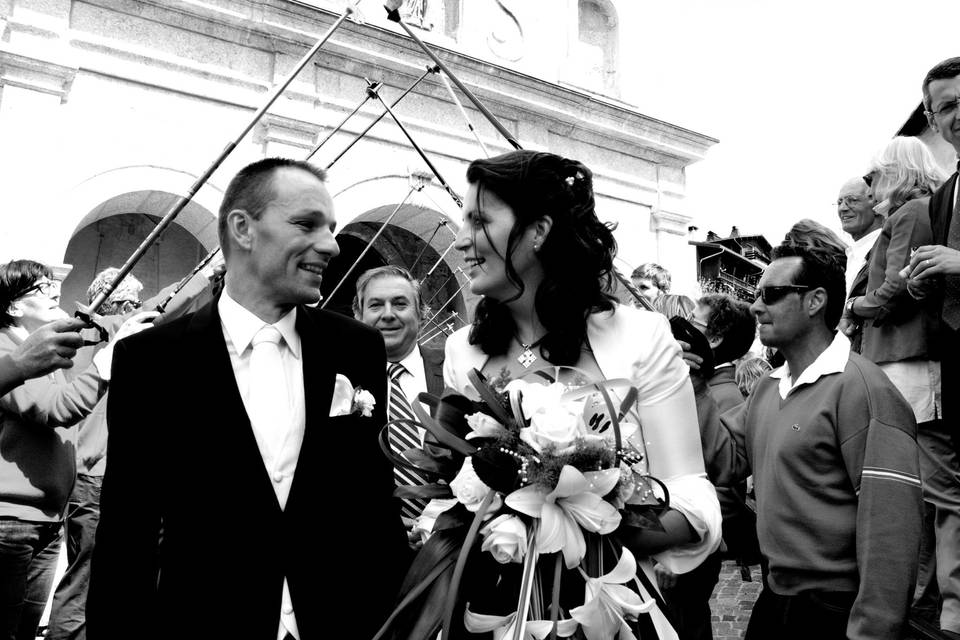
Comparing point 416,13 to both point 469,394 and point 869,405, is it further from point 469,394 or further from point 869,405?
point 469,394

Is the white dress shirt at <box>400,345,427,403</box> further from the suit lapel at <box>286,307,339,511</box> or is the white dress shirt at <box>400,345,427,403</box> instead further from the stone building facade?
the stone building facade

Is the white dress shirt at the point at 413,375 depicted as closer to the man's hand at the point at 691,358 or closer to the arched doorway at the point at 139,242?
the man's hand at the point at 691,358

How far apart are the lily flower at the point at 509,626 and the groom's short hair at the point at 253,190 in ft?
5.01

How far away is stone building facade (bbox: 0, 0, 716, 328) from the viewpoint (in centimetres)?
1074

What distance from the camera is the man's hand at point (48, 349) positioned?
4.18m

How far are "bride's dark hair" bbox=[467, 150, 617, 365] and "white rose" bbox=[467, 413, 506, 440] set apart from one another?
466 millimetres

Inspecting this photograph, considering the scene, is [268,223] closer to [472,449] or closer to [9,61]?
[472,449]

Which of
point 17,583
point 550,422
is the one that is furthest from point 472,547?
point 17,583

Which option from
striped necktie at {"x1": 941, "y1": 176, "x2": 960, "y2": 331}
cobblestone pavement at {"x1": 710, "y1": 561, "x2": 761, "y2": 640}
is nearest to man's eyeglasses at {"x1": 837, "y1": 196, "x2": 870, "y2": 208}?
striped necktie at {"x1": 941, "y1": 176, "x2": 960, "y2": 331}

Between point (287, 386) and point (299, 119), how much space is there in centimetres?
1003

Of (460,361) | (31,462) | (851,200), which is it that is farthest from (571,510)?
(851,200)

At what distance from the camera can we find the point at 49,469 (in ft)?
16.7

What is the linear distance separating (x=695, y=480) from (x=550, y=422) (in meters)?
0.54

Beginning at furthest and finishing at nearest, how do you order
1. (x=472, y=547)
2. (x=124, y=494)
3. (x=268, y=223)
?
(x=268, y=223) → (x=124, y=494) → (x=472, y=547)
